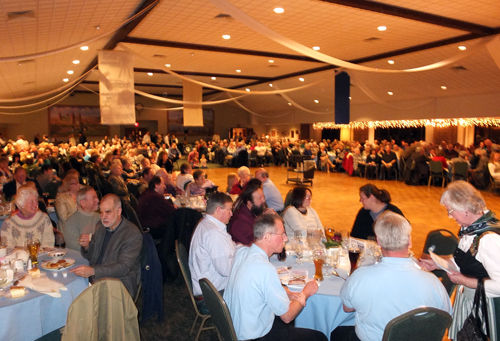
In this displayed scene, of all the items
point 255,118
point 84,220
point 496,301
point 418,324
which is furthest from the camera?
point 255,118

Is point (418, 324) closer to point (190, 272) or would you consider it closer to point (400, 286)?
point (400, 286)

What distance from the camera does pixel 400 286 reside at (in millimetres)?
1844

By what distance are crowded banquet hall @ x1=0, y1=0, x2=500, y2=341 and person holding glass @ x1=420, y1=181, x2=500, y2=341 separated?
10 mm

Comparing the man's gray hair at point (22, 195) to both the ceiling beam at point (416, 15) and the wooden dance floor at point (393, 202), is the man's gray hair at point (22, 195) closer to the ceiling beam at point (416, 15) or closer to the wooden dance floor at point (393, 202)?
the wooden dance floor at point (393, 202)

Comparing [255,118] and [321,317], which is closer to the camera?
[321,317]

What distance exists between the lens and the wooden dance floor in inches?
265

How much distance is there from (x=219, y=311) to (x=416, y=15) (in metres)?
6.76

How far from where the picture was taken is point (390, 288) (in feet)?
6.06

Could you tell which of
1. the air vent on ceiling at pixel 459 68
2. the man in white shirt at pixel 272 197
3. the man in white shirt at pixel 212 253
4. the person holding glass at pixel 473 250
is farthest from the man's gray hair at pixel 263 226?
the air vent on ceiling at pixel 459 68

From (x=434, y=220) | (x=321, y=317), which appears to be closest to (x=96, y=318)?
(x=321, y=317)

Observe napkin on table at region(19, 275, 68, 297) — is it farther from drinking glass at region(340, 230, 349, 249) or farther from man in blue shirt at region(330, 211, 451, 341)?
drinking glass at region(340, 230, 349, 249)

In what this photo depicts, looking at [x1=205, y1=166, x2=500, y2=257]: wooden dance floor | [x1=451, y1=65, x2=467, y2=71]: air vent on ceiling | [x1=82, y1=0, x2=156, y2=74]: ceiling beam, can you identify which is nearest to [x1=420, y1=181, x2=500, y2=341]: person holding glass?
[x1=205, y1=166, x2=500, y2=257]: wooden dance floor

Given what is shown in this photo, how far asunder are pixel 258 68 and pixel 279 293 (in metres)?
12.8

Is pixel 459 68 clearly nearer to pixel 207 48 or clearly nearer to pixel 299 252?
pixel 207 48
